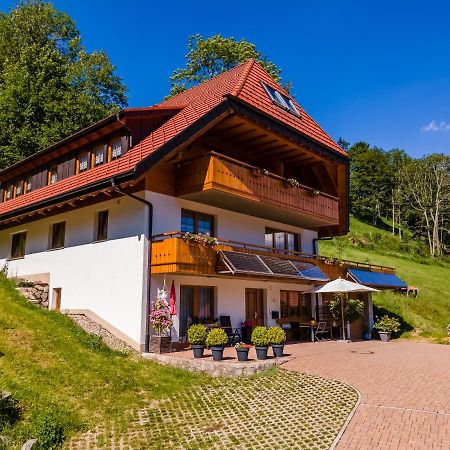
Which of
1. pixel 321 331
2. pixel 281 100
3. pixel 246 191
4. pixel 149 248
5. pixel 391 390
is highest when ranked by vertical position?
pixel 281 100

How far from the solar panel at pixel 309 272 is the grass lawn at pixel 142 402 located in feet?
24.3

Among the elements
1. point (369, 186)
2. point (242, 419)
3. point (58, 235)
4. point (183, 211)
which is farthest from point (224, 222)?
point (369, 186)

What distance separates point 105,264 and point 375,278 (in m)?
15.7

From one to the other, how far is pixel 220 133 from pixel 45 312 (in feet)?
32.7

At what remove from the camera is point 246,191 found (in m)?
17.3

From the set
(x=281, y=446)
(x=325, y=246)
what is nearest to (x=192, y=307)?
(x=281, y=446)

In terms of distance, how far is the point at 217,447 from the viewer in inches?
315

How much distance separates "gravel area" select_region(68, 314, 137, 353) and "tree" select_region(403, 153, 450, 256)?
56.6 m

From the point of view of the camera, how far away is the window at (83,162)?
19150 mm

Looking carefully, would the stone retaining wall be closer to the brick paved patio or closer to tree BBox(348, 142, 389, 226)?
the brick paved patio

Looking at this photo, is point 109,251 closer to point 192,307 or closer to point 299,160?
point 192,307

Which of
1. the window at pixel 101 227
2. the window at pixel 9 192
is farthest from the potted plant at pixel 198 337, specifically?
the window at pixel 9 192

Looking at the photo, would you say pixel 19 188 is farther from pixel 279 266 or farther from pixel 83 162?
pixel 279 266

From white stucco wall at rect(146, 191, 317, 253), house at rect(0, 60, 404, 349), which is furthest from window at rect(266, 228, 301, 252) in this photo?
white stucco wall at rect(146, 191, 317, 253)
